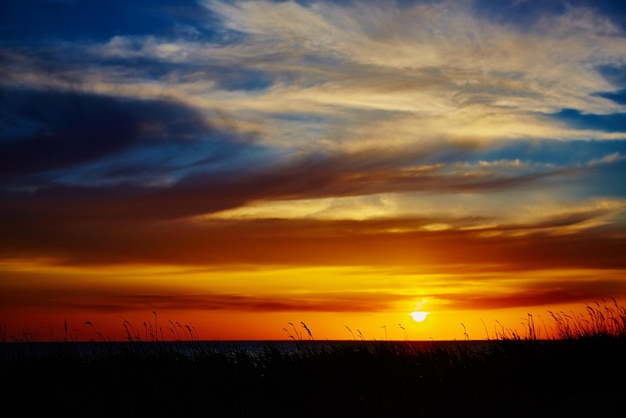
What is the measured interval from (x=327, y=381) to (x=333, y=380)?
0.13 metres

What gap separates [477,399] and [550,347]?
420cm

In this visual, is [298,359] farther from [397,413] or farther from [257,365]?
[397,413]

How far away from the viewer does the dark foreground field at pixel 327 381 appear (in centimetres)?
1277

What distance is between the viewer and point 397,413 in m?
12.6

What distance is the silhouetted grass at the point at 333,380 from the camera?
1279 centimetres

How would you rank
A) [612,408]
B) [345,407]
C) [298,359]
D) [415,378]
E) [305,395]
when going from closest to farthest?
[612,408], [345,407], [305,395], [415,378], [298,359]

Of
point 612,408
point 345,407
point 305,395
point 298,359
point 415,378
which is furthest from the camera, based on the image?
point 298,359

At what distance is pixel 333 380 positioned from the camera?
14844 millimetres

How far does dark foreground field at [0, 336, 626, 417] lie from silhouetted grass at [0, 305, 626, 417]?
24mm

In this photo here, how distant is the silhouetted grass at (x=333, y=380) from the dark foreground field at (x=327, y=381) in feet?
0.08

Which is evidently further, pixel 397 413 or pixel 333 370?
pixel 333 370

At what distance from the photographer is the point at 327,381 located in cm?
1486

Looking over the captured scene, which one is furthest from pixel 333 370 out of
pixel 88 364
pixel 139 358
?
pixel 88 364

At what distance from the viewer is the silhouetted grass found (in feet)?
42.0
